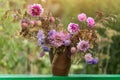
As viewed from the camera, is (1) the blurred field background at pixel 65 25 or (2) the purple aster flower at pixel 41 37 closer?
(2) the purple aster flower at pixel 41 37

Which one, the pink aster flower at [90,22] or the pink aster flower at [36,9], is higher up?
the pink aster flower at [36,9]

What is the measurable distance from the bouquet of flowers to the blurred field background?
0.31 feet

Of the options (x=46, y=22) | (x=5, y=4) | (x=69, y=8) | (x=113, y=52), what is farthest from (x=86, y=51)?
(x=113, y=52)

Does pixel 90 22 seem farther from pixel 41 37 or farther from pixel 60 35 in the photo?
pixel 41 37

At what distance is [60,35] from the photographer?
7.45 ft

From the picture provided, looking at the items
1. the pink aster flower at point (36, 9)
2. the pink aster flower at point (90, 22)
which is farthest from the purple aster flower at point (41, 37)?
the pink aster flower at point (90, 22)

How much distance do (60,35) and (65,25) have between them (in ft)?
0.54

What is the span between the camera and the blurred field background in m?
2.59

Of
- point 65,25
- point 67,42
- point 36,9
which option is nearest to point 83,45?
→ point 67,42

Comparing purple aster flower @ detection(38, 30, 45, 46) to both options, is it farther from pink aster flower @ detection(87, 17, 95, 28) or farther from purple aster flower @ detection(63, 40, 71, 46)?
pink aster flower @ detection(87, 17, 95, 28)

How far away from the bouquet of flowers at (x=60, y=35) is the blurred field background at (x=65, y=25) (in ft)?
0.31

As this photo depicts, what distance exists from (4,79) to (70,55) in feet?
1.30

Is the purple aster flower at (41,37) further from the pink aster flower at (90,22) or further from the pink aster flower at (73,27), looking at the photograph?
the pink aster flower at (90,22)

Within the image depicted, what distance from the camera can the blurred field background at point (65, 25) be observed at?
2586 millimetres
